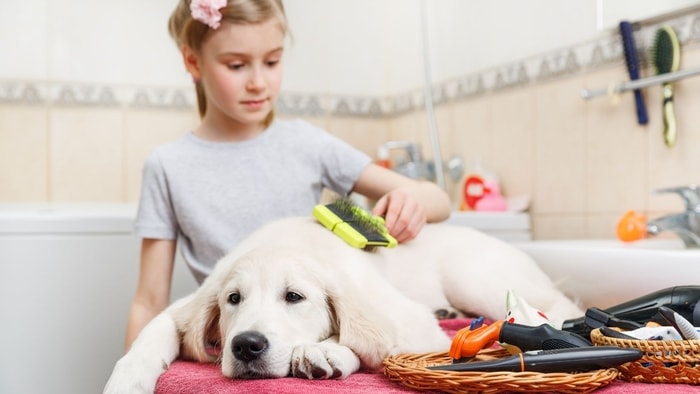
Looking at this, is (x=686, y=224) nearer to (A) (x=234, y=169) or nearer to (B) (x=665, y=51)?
(B) (x=665, y=51)

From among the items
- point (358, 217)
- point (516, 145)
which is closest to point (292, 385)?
point (358, 217)

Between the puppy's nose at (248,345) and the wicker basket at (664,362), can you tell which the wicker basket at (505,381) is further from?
the puppy's nose at (248,345)

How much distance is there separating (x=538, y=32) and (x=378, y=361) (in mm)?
1490

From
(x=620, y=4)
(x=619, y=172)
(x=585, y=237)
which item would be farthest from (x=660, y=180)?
(x=620, y=4)

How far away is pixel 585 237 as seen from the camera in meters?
2.04

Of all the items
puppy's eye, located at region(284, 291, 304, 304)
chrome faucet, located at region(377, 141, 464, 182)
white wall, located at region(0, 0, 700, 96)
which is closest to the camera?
puppy's eye, located at region(284, 291, 304, 304)

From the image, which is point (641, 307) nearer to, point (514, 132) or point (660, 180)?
point (660, 180)

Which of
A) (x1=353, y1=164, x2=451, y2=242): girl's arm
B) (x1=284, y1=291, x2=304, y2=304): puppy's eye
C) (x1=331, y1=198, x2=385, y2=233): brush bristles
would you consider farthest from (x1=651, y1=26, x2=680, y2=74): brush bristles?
(x1=284, y1=291, x2=304, y2=304): puppy's eye

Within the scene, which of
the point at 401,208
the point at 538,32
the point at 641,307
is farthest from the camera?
the point at 538,32

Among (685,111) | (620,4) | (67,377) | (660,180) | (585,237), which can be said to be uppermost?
(620,4)

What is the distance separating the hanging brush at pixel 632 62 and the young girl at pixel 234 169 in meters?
0.58

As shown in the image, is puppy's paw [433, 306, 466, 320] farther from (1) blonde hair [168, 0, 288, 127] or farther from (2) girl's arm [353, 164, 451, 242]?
(1) blonde hair [168, 0, 288, 127]

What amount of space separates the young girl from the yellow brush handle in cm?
57

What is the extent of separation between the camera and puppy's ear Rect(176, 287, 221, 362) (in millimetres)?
1131
